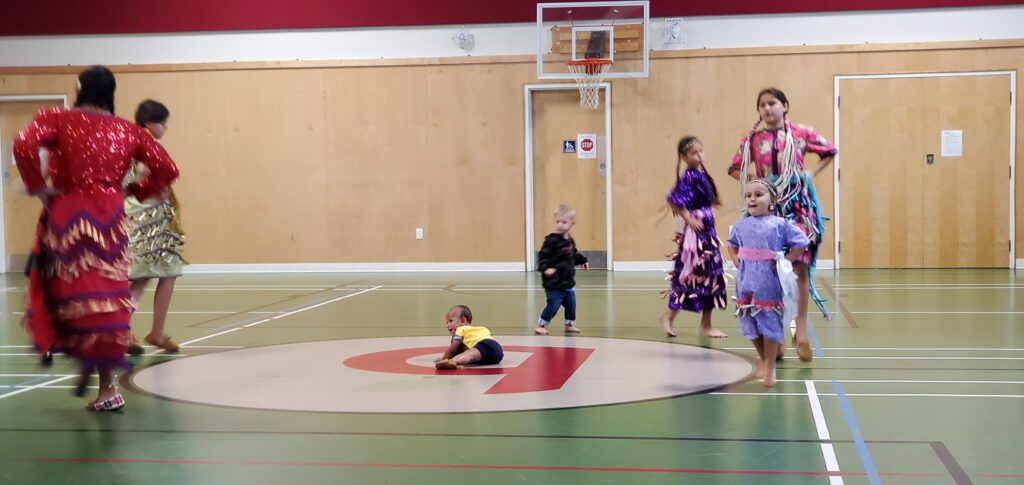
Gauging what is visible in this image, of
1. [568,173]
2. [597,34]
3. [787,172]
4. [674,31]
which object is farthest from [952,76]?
[787,172]

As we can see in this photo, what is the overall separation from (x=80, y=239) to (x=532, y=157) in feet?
34.4

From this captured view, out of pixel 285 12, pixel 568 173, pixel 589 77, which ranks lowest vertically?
pixel 568 173

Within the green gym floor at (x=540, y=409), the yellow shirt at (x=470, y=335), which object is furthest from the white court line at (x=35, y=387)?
the yellow shirt at (x=470, y=335)

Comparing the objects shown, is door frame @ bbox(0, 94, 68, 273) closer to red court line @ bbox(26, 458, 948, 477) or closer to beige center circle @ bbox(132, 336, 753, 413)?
beige center circle @ bbox(132, 336, 753, 413)

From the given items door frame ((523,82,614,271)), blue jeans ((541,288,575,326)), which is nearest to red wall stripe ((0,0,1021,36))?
door frame ((523,82,614,271))

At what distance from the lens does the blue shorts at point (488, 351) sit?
5.74 m

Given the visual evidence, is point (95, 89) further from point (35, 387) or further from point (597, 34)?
point (597, 34)

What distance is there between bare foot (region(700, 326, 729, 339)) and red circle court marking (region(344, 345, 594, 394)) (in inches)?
44.9

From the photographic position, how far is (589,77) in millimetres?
13891

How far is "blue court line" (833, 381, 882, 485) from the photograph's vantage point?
3426 mm

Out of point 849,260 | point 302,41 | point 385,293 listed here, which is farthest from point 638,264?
point 302,41

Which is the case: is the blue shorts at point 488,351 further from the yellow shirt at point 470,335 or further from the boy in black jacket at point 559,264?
the boy in black jacket at point 559,264

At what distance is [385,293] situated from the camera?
36.0 feet

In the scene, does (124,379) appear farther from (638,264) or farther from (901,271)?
(901,271)
